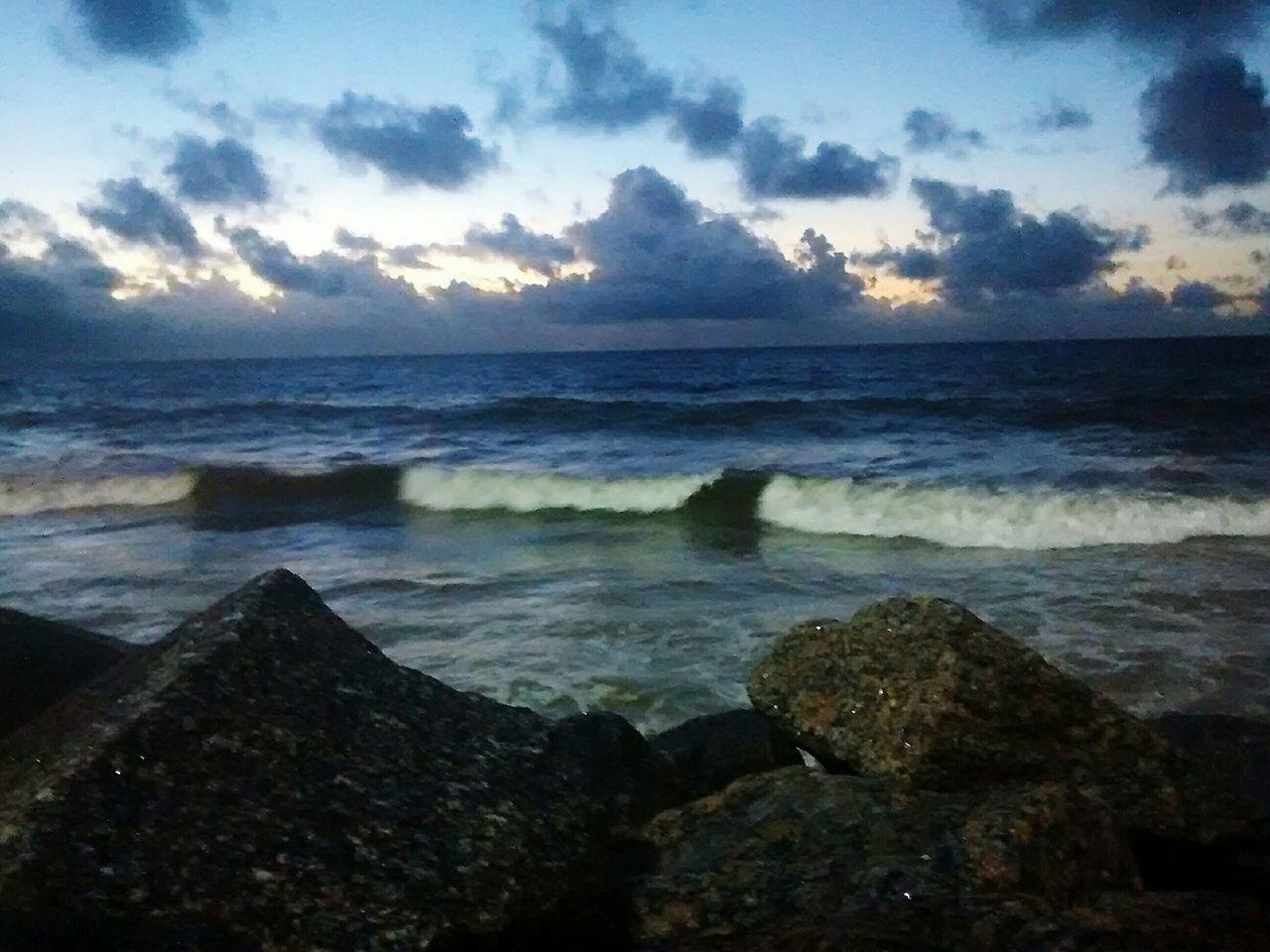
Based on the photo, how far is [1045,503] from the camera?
15742 mm

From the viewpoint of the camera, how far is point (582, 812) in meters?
3.41

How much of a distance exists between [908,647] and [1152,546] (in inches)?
384

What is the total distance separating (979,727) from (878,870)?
1300 millimetres

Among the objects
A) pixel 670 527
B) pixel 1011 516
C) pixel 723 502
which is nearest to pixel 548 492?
pixel 723 502

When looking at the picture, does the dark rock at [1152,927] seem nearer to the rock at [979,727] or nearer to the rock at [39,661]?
the rock at [979,727]

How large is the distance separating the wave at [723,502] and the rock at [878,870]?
10.2 metres

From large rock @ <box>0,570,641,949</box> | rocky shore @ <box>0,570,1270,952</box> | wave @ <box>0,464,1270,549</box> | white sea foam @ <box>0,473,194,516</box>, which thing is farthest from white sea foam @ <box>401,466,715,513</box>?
large rock @ <box>0,570,641,949</box>

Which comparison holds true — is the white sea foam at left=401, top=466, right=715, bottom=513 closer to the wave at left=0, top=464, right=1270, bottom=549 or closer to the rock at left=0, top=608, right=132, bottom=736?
the wave at left=0, top=464, right=1270, bottom=549

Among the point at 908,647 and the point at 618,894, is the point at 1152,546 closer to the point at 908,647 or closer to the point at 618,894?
the point at 908,647

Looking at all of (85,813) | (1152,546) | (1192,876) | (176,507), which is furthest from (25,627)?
(176,507)

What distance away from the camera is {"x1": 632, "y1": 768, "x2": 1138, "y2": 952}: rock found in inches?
117

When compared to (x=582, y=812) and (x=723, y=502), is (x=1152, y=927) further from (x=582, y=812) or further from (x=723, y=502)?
(x=723, y=502)

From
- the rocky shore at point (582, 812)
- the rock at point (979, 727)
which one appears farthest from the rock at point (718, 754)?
the rock at point (979, 727)

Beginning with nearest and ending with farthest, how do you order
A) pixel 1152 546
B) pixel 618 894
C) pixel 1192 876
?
1. pixel 618 894
2. pixel 1192 876
3. pixel 1152 546
